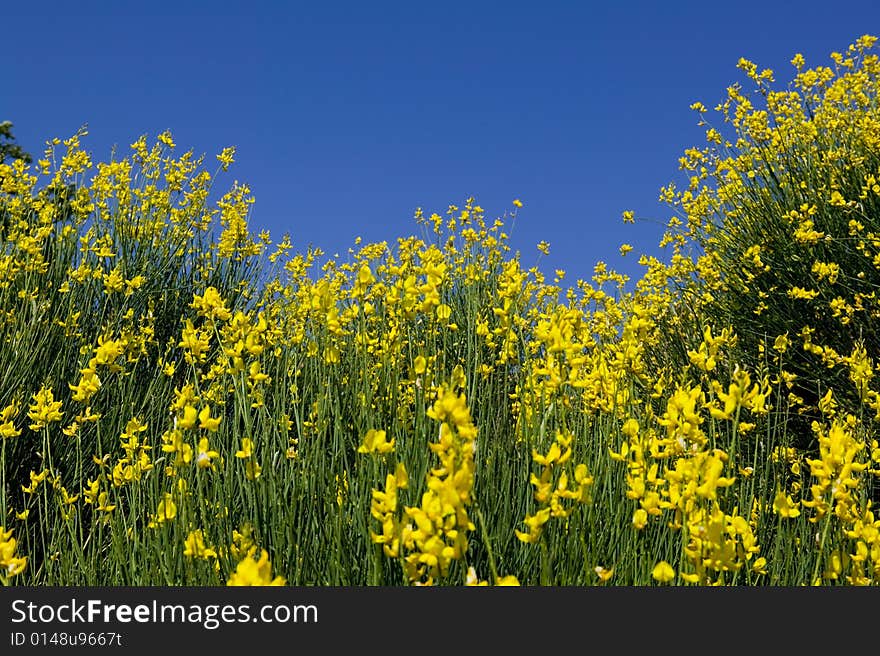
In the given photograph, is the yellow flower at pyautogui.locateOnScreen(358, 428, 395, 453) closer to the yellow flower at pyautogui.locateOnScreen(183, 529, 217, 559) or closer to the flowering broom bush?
the flowering broom bush

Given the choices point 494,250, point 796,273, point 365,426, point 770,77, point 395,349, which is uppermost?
point 770,77

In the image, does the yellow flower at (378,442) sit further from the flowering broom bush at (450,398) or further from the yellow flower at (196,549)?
the yellow flower at (196,549)

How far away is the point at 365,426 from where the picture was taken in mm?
2471

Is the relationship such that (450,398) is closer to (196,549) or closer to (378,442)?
(378,442)

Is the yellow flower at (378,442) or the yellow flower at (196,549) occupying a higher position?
the yellow flower at (378,442)

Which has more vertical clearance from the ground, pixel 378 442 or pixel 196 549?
pixel 378 442

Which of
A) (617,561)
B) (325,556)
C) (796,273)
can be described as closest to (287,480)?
(325,556)

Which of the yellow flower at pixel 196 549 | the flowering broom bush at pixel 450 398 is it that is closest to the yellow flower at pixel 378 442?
the flowering broom bush at pixel 450 398

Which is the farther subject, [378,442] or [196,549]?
[196,549]

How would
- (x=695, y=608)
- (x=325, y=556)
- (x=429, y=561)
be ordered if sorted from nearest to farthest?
(x=429, y=561) → (x=695, y=608) → (x=325, y=556)

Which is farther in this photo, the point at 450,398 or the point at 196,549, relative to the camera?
the point at 196,549

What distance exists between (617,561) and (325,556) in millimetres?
766

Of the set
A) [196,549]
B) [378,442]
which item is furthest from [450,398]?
[196,549]

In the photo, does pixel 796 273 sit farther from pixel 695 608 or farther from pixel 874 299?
pixel 695 608
